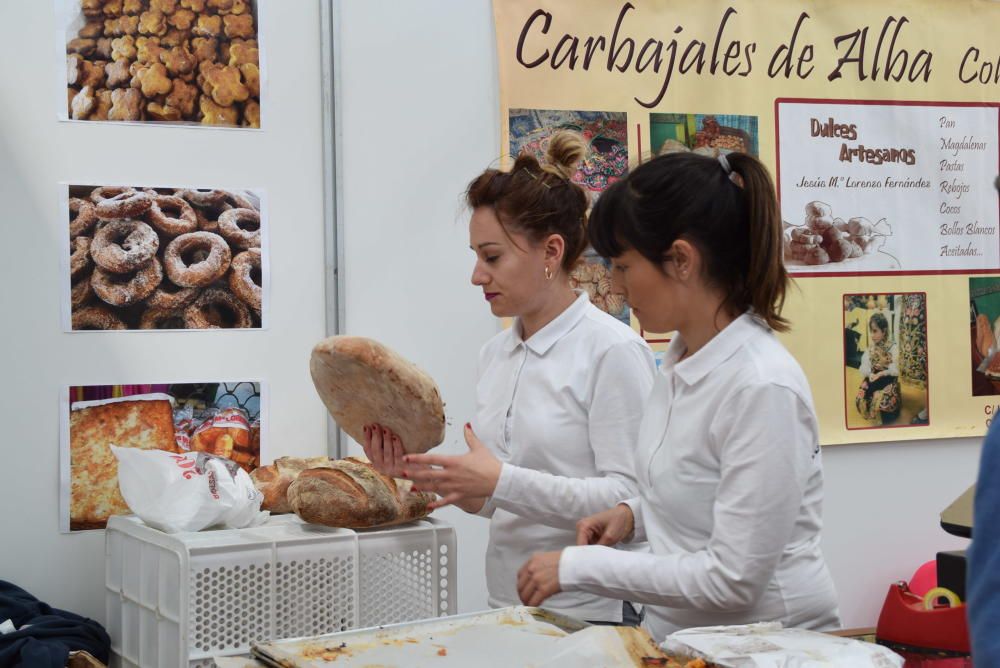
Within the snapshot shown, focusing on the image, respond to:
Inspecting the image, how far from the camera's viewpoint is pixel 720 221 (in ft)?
4.66

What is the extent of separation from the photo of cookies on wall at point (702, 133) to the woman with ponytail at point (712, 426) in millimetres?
1541

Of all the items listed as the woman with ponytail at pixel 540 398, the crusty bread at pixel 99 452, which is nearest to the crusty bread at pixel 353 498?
the woman with ponytail at pixel 540 398

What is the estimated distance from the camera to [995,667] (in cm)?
62

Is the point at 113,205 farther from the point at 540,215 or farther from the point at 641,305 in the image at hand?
the point at 641,305

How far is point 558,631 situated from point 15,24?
6.46 feet

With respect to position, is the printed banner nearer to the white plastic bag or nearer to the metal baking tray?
the white plastic bag

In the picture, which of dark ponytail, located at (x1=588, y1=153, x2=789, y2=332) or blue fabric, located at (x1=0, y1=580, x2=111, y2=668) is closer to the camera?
dark ponytail, located at (x1=588, y1=153, x2=789, y2=332)

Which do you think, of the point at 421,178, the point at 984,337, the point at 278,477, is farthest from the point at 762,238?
the point at 984,337

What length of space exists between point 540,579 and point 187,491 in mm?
905

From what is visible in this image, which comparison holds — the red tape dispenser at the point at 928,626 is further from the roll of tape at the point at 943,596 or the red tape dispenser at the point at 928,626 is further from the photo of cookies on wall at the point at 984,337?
the photo of cookies on wall at the point at 984,337

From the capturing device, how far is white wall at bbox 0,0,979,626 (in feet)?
8.09

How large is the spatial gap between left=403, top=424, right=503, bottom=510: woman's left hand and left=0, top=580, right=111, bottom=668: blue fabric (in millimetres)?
863

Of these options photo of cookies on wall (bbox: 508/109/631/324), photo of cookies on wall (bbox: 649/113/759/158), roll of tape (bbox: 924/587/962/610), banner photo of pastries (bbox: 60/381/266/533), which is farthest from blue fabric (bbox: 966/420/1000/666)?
photo of cookies on wall (bbox: 649/113/759/158)

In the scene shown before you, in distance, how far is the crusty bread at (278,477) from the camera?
2277 mm
